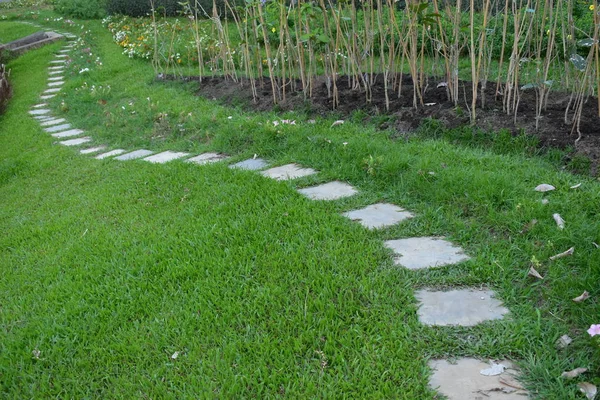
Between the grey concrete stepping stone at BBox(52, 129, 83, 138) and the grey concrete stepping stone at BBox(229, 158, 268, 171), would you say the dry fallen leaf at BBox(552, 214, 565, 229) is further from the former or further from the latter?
the grey concrete stepping stone at BBox(52, 129, 83, 138)

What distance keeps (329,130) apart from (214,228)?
5.25 ft

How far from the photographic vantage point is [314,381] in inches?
64.6

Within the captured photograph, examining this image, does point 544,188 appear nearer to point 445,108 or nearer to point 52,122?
point 445,108

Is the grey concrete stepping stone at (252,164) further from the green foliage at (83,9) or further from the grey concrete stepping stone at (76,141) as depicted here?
the green foliage at (83,9)

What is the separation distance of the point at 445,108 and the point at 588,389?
2.68 m

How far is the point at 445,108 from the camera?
384 centimetres

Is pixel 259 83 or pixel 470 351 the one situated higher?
pixel 259 83

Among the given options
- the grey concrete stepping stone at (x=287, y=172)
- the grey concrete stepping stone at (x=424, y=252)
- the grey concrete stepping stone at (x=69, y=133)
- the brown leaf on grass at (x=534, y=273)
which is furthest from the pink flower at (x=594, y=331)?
the grey concrete stepping stone at (x=69, y=133)

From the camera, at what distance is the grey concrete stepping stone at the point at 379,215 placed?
258cm

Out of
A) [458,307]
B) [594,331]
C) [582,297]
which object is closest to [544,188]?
[582,297]

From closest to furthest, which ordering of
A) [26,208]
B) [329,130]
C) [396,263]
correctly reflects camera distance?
[396,263], [26,208], [329,130]

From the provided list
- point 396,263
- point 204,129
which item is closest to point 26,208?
point 204,129

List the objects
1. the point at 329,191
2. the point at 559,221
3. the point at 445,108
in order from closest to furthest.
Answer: the point at 559,221, the point at 329,191, the point at 445,108

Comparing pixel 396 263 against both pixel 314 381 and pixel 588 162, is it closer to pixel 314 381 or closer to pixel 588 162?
pixel 314 381
